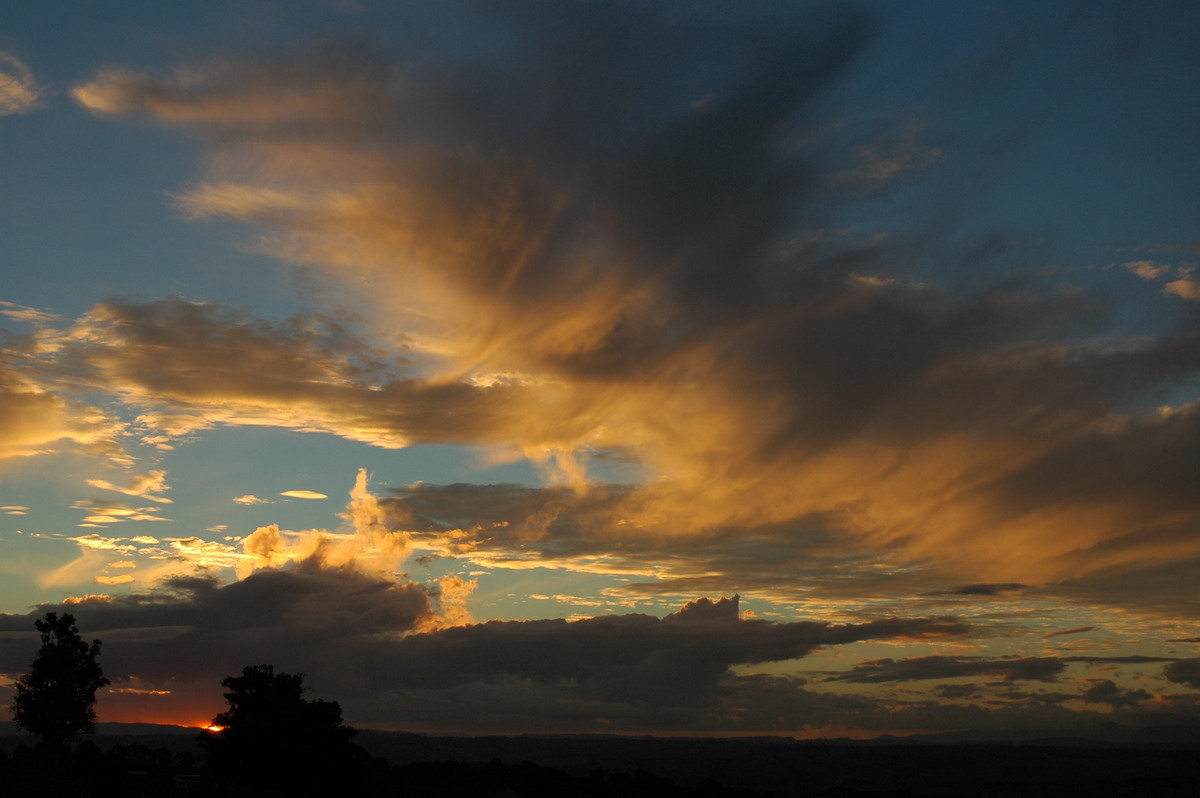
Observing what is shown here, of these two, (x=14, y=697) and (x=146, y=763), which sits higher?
(x=14, y=697)

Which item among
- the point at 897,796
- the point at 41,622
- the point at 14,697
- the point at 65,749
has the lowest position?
the point at 897,796

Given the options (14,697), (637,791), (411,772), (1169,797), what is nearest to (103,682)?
(14,697)

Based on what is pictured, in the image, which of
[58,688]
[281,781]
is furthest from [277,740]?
[58,688]

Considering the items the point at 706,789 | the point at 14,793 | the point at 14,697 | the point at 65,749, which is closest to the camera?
the point at 14,793

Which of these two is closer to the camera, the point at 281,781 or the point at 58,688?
the point at 281,781

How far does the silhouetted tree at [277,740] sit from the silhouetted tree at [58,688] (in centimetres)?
2956

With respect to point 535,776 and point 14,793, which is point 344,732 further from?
point 535,776

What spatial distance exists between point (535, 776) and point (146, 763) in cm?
7460

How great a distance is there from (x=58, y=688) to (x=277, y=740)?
38.6m

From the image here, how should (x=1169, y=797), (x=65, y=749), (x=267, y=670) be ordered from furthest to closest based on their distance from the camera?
1. (x=1169, y=797)
2. (x=65, y=749)
3. (x=267, y=670)

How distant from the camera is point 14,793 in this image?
74.3 metres

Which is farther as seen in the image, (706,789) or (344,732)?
(706,789)

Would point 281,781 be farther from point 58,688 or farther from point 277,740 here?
Answer: point 58,688

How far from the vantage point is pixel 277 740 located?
77.3m
